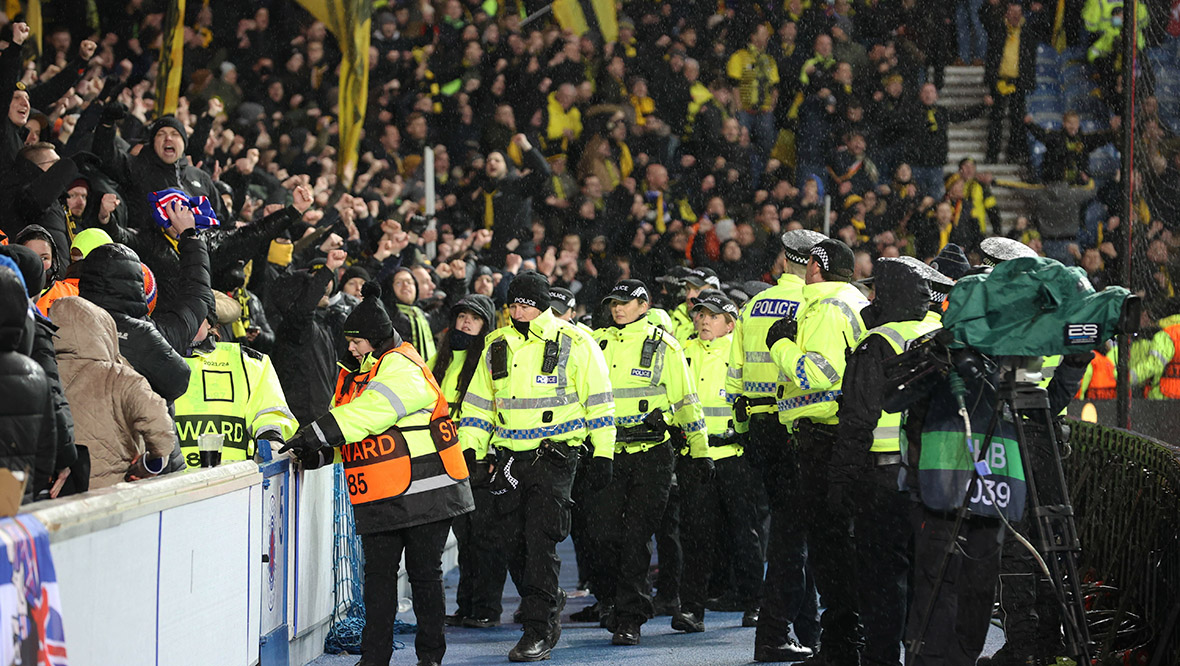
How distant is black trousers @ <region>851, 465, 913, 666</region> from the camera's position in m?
6.60

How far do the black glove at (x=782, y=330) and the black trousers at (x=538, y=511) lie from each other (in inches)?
56.1

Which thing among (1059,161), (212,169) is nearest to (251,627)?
(212,169)

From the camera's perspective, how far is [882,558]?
6.60 m

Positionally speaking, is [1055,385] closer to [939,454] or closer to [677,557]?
[939,454]

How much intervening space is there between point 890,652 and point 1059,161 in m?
14.0

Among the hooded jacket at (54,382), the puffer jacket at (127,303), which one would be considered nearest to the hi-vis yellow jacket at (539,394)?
the puffer jacket at (127,303)

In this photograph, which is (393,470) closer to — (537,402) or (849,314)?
(537,402)

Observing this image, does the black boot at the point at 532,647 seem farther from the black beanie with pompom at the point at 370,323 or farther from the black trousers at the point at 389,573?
the black beanie with pompom at the point at 370,323

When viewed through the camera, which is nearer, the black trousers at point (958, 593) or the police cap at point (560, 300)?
the black trousers at point (958, 593)

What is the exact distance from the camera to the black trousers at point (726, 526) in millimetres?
9625

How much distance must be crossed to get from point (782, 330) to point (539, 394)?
155 centimetres

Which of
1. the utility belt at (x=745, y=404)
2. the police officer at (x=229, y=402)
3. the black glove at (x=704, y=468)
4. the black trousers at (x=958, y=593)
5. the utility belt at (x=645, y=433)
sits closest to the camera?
the black trousers at (x=958, y=593)

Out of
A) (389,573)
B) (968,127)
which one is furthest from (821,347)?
(968,127)

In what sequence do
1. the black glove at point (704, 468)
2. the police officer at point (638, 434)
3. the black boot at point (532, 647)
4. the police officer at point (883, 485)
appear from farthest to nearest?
1. the black glove at point (704, 468)
2. the police officer at point (638, 434)
3. the black boot at point (532, 647)
4. the police officer at point (883, 485)
